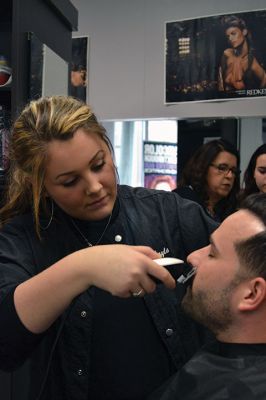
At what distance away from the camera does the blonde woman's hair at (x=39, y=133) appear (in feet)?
3.50

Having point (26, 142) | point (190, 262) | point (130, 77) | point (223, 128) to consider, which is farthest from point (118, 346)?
point (130, 77)

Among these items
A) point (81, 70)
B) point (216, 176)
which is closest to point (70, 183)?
point (216, 176)

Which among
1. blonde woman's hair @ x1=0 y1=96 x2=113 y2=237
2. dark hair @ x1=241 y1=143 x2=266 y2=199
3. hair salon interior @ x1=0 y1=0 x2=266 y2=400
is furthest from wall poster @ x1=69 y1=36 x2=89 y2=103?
blonde woman's hair @ x1=0 y1=96 x2=113 y2=237

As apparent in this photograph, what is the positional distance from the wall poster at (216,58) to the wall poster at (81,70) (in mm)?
660

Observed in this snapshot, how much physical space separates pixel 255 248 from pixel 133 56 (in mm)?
2664

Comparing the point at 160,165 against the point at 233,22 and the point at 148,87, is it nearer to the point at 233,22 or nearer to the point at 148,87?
the point at 148,87

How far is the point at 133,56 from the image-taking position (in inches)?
134

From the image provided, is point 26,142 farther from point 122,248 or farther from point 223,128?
point 223,128

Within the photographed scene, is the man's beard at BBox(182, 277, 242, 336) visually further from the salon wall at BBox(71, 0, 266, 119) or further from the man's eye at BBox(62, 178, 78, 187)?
the salon wall at BBox(71, 0, 266, 119)

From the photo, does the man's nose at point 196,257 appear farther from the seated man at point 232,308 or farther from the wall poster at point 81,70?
the wall poster at point 81,70

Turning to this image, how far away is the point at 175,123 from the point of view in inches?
133

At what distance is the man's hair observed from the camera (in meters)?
1.04

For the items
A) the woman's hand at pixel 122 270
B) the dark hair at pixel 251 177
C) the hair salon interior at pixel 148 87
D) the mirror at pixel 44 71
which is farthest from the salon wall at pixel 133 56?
the woman's hand at pixel 122 270

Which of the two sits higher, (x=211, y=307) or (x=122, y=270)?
(x=122, y=270)
